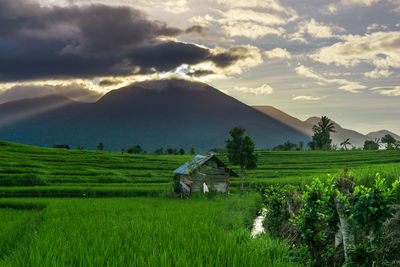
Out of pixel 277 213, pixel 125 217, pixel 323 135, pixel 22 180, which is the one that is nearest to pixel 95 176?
pixel 22 180

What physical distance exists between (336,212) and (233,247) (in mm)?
2162

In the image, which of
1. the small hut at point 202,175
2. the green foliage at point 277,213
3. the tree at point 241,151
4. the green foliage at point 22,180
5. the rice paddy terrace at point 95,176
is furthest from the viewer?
the tree at point 241,151

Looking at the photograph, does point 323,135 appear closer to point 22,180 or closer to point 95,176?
point 95,176

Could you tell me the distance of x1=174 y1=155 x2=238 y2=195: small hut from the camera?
22312mm

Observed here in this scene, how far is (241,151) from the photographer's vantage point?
34.0 m

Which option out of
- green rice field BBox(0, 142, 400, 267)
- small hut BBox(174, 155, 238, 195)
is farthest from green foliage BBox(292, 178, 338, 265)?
small hut BBox(174, 155, 238, 195)

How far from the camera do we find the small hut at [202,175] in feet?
73.2

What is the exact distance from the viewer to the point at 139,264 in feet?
12.9

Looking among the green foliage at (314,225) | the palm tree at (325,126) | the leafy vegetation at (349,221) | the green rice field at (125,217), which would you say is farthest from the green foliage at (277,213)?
the palm tree at (325,126)

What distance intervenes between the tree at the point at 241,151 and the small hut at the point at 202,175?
9444mm

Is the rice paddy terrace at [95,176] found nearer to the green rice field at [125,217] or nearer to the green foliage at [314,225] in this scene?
the green rice field at [125,217]

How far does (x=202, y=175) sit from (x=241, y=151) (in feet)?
40.1

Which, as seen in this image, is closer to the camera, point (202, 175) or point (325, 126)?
point (202, 175)

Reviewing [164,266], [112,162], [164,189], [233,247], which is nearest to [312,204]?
[233,247]
